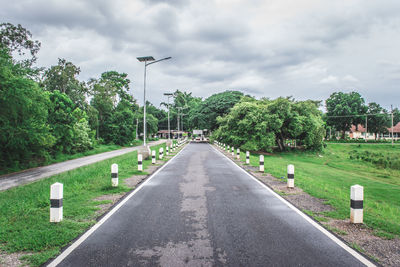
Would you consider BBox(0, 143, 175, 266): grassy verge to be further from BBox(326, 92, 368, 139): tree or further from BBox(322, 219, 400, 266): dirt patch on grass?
BBox(326, 92, 368, 139): tree

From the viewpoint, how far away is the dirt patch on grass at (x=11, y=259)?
11.0 ft

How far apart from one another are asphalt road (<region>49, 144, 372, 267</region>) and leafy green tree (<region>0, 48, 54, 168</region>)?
11.6 meters

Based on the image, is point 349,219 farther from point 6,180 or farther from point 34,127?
point 34,127

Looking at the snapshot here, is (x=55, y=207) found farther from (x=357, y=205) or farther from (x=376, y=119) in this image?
(x=376, y=119)

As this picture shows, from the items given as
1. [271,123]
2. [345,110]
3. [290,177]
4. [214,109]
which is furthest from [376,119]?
[290,177]

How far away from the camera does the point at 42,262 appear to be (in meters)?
3.39

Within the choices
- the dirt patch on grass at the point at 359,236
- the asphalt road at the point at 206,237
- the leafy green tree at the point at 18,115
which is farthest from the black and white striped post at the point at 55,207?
the leafy green tree at the point at 18,115

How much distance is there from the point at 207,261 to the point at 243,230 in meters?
1.39

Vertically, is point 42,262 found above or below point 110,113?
below

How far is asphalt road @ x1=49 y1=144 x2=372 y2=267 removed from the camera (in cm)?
345

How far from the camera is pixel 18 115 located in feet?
50.4

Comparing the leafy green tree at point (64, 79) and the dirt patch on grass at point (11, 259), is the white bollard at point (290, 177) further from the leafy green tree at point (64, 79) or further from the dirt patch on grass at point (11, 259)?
the leafy green tree at point (64, 79)

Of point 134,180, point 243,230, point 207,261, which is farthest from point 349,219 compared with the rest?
point 134,180

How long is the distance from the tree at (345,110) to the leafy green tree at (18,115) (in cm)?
6431
